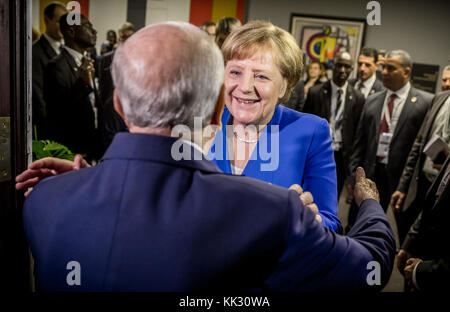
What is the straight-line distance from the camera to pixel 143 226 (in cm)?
71

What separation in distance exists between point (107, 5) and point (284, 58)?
6.09 meters

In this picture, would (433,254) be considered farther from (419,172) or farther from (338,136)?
(338,136)

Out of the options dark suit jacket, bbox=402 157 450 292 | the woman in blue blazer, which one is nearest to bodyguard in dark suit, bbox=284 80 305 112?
dark suit jacket, bbox=402 157 450 292

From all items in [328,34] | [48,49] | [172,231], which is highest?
[328,34]

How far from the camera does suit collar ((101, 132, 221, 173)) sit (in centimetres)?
76

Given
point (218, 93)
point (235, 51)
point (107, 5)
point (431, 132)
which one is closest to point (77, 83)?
point (235, 51)

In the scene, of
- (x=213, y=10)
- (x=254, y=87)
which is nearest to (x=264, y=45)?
(x=254, y=87)

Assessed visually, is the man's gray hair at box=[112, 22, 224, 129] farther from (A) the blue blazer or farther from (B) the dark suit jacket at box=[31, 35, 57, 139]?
(B) the dark suit jacket at box=[31, 35, 57, 139]

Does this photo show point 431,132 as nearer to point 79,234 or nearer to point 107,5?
point 79,234

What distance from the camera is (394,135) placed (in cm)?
360

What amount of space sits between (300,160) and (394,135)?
256 cm

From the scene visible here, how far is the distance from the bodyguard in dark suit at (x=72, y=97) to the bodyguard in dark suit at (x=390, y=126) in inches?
93.4

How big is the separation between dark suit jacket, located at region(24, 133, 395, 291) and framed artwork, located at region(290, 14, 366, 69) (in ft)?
21.9

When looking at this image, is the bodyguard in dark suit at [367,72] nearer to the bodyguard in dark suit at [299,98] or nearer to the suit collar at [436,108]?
the bodyguard in dark suit at [299,98]
